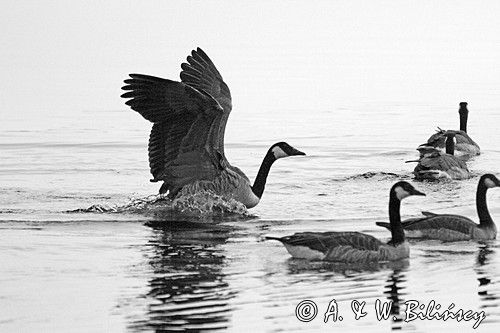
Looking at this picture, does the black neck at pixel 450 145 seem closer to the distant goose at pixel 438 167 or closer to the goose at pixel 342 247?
the distant goose at pixel 438 167

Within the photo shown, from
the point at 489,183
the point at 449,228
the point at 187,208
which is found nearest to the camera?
the point at 449,228

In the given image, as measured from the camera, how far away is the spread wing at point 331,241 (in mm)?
13695

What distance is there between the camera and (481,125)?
1220 inches

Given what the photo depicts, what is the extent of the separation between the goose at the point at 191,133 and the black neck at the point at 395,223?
3.29 meters

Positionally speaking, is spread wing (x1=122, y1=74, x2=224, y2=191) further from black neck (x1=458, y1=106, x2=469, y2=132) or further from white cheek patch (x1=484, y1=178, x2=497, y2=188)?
black neck (x1=458, y1=106, x2=469, y2=132)

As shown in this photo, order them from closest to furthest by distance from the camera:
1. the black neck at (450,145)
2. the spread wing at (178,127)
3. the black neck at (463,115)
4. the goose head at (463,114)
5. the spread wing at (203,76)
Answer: the spread wing at (178,127) → the spread wing at (203,76) → the black neck at (450,145) → the goose head at (463,114) → the black neck at (463,115)

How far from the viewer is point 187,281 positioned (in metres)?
12.7

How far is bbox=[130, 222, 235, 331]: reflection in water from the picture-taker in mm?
10945

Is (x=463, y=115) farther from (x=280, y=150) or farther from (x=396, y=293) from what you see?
(x=396, y=293)

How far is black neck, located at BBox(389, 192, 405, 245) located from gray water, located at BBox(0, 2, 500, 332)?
285 millimetres

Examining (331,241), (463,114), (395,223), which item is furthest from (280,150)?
(463,114)

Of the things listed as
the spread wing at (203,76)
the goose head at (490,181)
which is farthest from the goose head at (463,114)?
the goose head at (490,181)

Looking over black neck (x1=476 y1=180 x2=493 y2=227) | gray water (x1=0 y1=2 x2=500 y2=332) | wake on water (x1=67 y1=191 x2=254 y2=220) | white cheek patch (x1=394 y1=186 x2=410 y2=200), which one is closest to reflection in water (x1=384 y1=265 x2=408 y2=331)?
gray water (x1=0 y1=2 x2=500 y2=332)

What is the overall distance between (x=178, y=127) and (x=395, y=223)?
14.1ft
